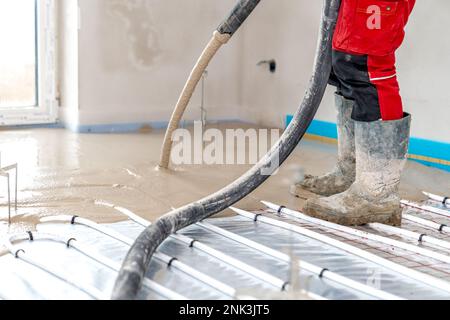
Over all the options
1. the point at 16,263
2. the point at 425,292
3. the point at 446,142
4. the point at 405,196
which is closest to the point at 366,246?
the point at 425,292

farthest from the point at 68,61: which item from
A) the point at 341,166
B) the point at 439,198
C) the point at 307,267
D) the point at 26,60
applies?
the point at 307,267

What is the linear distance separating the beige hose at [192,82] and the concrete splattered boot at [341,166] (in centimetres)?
67

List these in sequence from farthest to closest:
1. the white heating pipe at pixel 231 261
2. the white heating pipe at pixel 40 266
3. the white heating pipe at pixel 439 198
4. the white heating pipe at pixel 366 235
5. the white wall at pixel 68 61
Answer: the white wall at pixel 68 61, the white heating pipe at pixel 439 198, the white heating pipe at pixel 366 235, the white heating pipe at pixel 231 261, the white heating pipe at pixel 40 266

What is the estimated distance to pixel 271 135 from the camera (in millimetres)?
4504

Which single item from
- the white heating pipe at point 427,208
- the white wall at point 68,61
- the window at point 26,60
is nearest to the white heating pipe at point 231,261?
the white heating pipe at point 427,208

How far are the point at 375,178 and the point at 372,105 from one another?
0.26 m

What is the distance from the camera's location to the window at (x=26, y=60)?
4.38 m

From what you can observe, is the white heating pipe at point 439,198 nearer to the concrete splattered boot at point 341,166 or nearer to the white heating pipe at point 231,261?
the concrete splattered boot at point 341,166

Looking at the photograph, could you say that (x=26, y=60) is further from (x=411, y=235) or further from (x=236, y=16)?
(x=411, y=235)

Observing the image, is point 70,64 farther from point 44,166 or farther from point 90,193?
point 90,193

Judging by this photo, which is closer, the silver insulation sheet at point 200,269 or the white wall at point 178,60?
the silver insulation sheet at point 200,269

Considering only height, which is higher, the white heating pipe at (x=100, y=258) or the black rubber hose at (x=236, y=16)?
the black rubber hose at (x=236, y=16)

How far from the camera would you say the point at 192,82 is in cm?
314

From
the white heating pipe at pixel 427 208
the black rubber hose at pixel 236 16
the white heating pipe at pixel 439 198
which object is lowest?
the white heating pipe at pixel 427 208
